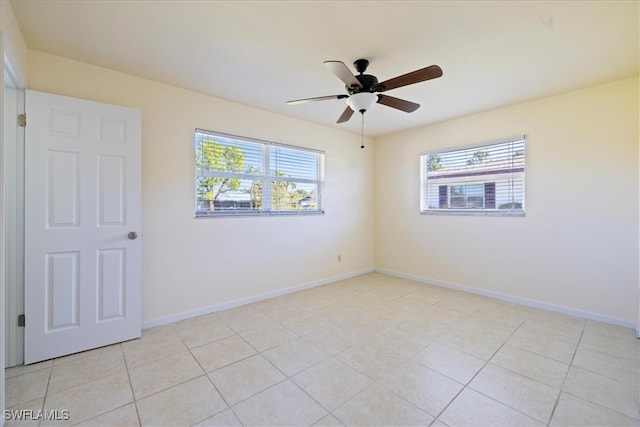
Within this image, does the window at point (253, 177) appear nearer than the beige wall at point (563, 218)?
No

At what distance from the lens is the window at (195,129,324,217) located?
10.8 ft

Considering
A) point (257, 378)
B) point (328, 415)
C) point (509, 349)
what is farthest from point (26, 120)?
point (509, 349)

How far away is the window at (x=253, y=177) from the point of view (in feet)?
10.8

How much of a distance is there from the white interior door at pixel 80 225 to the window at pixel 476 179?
3929 millimetres

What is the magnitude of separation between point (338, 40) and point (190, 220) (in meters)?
2.35

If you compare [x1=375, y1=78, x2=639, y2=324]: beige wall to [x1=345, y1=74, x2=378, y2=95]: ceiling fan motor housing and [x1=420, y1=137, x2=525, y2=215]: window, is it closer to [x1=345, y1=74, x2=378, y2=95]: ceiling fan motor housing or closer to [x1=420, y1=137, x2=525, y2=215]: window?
[x1=420, y1=137, x2=525, y2=215]: window

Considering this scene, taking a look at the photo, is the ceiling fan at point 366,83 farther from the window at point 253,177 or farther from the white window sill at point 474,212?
the white window sill at point 474,212

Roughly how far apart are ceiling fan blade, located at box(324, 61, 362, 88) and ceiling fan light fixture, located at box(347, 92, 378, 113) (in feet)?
0.28

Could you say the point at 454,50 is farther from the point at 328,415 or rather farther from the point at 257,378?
the point at 257,378

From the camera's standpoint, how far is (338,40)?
2.18 m

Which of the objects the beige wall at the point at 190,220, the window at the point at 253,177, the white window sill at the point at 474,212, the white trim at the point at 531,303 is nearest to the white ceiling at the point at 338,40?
the beige wall at the point at 190,220

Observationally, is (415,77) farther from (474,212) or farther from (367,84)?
(474,212)

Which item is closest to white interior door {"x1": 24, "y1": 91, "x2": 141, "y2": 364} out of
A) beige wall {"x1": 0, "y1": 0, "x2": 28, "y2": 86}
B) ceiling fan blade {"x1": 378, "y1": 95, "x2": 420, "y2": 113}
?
beige wall {"x1": 0, "y1": 0, "x2": 28, "y2": 86}

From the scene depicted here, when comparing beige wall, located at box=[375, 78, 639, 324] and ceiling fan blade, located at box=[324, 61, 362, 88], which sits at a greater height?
ceiling fan blade, located at box=[324, 61, 362, 88]
